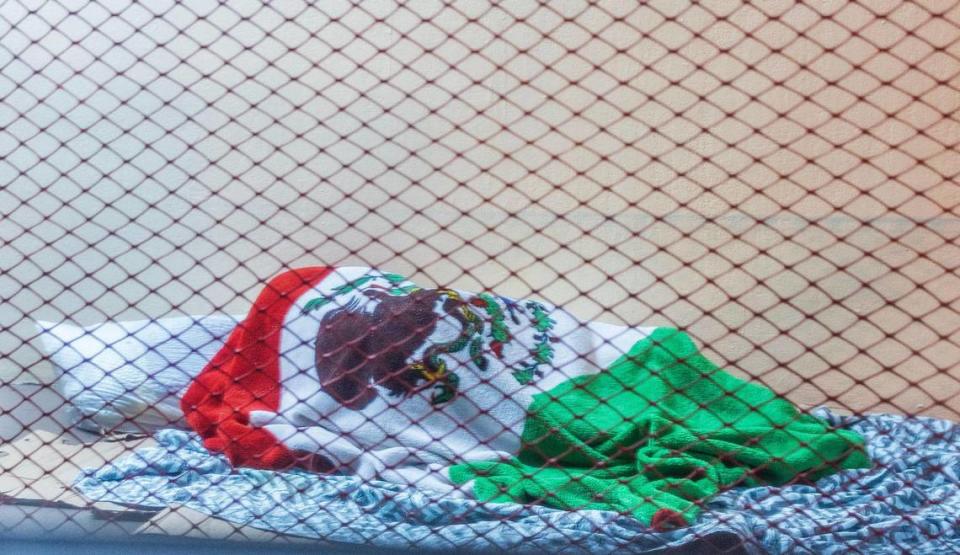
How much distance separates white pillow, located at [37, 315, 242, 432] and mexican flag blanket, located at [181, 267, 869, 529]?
0.31ft

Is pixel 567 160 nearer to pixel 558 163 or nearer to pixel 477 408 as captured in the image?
pixel 558 163

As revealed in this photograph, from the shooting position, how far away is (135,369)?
2047 mm

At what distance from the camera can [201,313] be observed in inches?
94.2

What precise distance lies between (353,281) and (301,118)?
1.52 feet

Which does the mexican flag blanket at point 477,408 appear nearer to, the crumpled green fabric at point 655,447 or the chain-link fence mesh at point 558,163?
the crumpled green fabric at point 655,447

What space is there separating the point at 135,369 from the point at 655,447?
3.42 ft

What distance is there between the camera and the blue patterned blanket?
4.67ft

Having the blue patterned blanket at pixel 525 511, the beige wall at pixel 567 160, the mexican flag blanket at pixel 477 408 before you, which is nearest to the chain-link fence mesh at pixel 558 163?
the beige wall at pixel 567 160

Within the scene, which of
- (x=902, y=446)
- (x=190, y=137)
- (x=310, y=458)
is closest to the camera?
(x=310, y=458)

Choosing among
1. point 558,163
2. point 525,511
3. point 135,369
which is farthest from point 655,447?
point 135,369

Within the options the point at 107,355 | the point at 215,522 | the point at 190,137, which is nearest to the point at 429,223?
the point at 190,137

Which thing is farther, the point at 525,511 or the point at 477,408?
the point at 477,408

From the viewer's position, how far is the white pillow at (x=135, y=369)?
1963mm

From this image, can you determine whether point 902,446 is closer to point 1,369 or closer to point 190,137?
point 190,137
